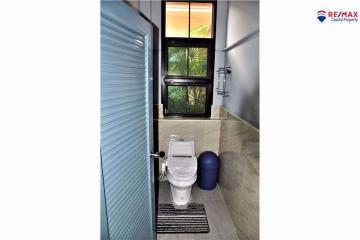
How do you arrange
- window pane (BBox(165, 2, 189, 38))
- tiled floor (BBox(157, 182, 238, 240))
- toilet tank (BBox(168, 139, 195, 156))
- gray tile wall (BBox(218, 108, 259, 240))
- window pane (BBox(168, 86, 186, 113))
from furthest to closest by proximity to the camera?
window pane (BBox(168, 86, 186, 113))
window pane (BBox(165, 2, 189, 38))
toilet tank (BBox(168, 139, 195, 156))
tiled floor (BBox(157, 182, 238, 240))
gray tile wall (BBox(218, 108, 259, 240))

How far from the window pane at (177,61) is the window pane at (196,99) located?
0.81 feet

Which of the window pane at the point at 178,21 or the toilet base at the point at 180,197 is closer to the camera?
the toilet base at the point at 180,197

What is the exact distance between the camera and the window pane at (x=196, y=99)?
9.43ft

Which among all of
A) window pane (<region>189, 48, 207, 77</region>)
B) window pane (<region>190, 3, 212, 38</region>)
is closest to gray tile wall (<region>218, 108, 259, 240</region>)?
window pane (<region>189, 48, 207, 77</region>)

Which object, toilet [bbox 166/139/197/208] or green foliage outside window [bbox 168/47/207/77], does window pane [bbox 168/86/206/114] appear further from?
toilet [bbox 166/139/197/208]

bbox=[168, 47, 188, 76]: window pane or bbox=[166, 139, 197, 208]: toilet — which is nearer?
bbox=[166, 139, 197, 208]: toilet

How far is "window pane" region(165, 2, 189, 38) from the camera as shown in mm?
2725

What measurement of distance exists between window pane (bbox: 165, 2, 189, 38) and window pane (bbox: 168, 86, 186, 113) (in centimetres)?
67

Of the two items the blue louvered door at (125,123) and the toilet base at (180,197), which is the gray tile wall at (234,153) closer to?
the toilet base at (180,197)
